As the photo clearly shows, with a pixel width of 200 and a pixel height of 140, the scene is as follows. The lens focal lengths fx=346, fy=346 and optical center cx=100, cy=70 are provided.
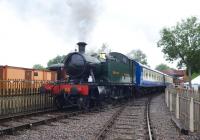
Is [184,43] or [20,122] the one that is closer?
[20,122]

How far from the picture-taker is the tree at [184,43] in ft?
156

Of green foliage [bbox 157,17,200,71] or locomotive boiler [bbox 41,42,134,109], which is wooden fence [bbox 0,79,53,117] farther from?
green foliage [bbox 157,17,200,71]

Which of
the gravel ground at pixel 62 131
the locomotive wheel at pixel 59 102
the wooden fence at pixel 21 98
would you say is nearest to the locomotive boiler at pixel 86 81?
the locomotive wheel at pixel 59 102

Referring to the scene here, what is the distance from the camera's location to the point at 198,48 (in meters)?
47.5

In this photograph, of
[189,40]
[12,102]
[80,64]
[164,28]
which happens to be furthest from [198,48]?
[12,102]

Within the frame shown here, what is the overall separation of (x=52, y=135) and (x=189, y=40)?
41886mm

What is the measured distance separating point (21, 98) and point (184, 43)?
124ft

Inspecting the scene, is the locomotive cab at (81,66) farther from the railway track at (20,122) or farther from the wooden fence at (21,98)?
the railway track at (20,122)

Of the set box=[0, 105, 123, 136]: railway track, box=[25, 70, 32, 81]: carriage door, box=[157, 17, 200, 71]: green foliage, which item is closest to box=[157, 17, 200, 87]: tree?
box=[157, 17, 200, 71]: green foliage

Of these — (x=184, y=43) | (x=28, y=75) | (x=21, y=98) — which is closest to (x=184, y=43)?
(x=184, y=43)

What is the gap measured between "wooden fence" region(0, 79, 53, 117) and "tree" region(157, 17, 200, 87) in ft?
112

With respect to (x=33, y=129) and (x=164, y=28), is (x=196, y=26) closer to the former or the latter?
(x=164, y=28)

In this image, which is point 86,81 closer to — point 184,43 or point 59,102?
point 59,102

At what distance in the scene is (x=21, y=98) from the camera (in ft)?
45.1
